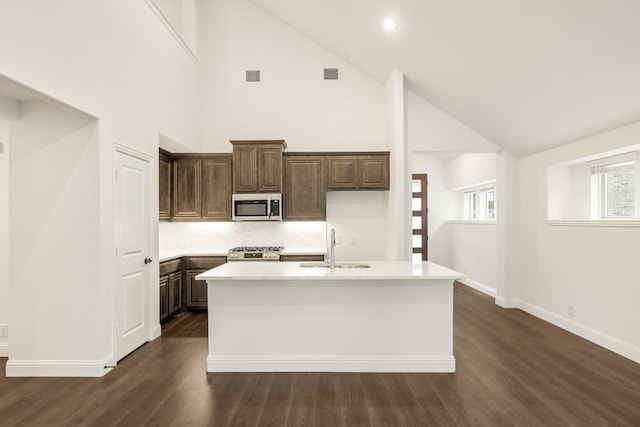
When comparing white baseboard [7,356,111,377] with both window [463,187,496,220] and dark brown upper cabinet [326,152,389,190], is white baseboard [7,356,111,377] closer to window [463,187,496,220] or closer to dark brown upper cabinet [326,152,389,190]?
dark brown upper cabinet [326,152,389,190]

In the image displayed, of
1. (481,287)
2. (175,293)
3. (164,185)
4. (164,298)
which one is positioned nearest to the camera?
(164,298)

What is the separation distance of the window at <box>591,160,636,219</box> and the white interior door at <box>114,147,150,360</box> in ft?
18.0

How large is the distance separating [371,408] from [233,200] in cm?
373

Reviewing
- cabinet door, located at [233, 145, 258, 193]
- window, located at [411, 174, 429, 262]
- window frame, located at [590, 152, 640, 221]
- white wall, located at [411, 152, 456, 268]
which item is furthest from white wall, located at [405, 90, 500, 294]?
cabinet door, located at [233, 145, 258, 193]

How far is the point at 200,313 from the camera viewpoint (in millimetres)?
5262

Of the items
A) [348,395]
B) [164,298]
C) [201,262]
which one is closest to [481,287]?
[348,395]

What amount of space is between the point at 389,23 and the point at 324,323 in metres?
3.53

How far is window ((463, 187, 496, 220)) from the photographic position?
22.4 feet

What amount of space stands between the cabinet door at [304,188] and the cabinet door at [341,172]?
12cm

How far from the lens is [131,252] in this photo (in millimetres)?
3760

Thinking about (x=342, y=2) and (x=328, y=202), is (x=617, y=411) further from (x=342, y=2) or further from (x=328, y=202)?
(x=342, y=2)

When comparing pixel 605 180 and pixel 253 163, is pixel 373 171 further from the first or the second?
pixel 605 180

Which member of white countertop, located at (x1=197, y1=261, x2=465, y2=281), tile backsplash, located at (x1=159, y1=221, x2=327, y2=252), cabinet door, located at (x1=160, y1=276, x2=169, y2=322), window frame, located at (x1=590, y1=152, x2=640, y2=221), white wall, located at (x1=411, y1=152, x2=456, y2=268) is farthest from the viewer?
white wall, located at (x1=411, y1=152, x2=456, y2=268)

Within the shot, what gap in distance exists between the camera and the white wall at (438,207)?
819cm
